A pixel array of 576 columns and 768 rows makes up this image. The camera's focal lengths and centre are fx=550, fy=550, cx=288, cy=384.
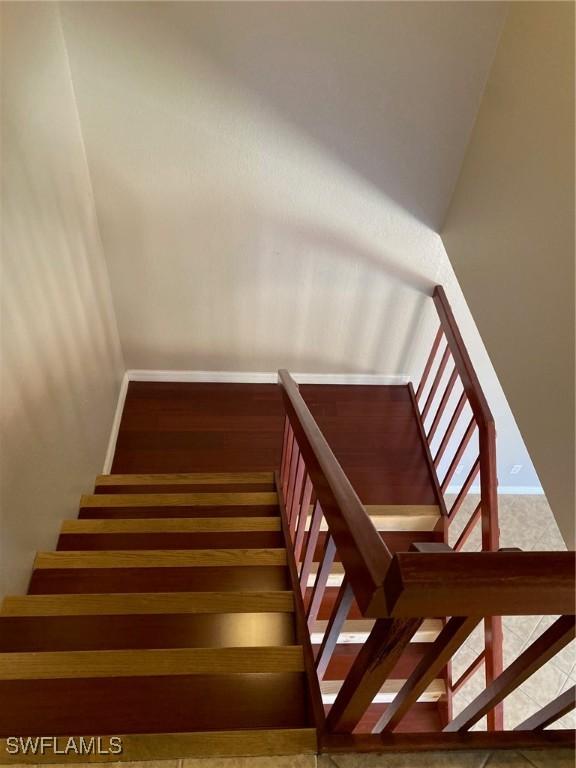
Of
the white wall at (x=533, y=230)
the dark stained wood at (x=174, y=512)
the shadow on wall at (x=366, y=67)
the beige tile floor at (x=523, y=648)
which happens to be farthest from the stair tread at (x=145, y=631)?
the beige tile floor at (x=523, y=648)

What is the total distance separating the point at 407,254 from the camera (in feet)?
9.93

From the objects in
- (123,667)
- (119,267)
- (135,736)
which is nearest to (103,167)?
(119,267)

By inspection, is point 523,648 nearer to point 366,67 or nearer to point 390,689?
point 390,689

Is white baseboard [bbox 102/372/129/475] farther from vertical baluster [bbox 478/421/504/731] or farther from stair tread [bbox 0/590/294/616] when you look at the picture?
vertical baluster [bbox 478/421/504/731]

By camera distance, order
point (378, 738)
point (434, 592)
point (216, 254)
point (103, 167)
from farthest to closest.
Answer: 1. point (216, 254)
2. point (103, 167)
3. point (378, 738)
4. point (434, 592)

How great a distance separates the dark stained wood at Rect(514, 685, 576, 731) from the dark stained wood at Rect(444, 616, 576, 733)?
0.09m

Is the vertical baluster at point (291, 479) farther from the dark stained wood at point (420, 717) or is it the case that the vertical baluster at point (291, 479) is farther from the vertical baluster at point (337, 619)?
the dark stained wood at point (420, 717)

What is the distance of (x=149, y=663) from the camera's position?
142cm

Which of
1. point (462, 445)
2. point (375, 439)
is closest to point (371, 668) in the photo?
point (462, 445)

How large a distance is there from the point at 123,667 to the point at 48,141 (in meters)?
1.76

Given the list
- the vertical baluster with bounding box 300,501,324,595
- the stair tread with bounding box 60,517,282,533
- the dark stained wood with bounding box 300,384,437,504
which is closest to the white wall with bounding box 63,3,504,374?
the dark stained wood with bounding box 300,384,437,504

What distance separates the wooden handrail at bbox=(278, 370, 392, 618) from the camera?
2.75 ft

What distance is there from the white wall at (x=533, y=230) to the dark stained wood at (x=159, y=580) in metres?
1.09

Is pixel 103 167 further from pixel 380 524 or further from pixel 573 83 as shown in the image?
pixel 380 524
